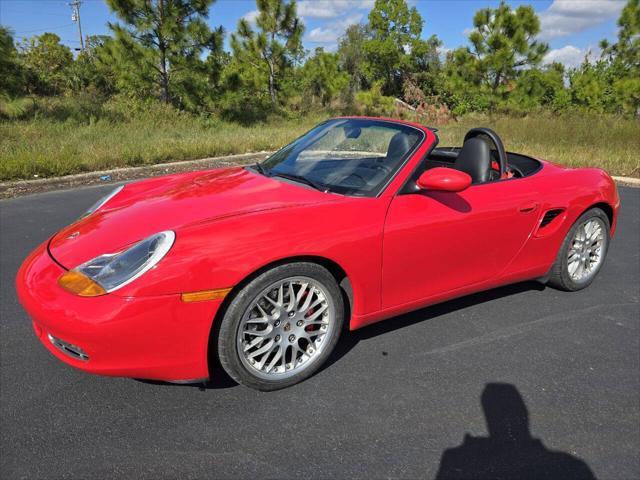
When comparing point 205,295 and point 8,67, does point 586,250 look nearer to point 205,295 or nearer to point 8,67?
point 205,295

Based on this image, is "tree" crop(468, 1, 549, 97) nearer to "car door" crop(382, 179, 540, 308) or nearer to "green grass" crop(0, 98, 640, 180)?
"green grass" crop(0, 98, 640, 180)

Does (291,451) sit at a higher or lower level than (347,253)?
lower

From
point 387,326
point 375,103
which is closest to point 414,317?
point 387,326

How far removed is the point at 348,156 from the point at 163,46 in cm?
1372

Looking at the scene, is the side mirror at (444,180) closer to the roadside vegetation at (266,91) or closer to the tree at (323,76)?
the roadside vegetation at (266,91)

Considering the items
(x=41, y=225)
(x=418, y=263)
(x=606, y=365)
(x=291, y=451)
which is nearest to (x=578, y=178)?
(x=606, y=365)

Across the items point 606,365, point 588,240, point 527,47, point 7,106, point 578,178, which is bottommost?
point 606,365

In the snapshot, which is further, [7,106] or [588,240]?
[7,106]

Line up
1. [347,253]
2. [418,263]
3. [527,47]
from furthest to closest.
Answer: [527,47], [418,263], [347,253]

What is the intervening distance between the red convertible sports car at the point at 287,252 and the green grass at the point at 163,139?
662cm

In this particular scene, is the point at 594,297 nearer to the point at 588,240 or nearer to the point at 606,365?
the point at 588,240

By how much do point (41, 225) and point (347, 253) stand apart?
176 inches

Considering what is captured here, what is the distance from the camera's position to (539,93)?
20766mm

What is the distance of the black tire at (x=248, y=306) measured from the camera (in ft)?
7.10
